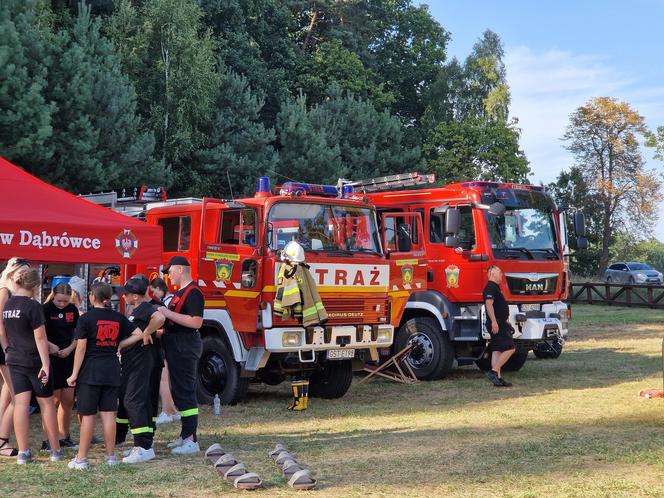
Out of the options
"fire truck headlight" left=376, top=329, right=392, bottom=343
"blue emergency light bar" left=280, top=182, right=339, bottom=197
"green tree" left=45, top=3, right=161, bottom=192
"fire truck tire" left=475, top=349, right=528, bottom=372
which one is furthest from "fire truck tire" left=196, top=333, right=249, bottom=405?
"green tree" left=45, top=3, right=161, bottom=192

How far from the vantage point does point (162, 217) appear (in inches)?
475

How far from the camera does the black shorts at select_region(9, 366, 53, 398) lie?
7.64m

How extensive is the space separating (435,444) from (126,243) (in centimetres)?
417

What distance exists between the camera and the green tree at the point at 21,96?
20.2 meters

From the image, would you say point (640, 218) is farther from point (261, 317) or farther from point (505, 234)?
point (261, 317)

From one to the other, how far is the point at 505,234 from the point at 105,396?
7.96m

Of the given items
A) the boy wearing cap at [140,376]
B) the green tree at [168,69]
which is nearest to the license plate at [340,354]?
the boy wearing cap at [140,376]

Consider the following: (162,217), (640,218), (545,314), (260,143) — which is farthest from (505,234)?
(640,218)

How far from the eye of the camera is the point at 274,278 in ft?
35.6

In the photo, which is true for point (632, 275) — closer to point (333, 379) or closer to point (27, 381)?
point (333, 379)

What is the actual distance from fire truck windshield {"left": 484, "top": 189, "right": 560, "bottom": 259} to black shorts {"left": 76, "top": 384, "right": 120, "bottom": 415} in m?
7.54

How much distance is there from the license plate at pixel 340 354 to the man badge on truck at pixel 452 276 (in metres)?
2.82

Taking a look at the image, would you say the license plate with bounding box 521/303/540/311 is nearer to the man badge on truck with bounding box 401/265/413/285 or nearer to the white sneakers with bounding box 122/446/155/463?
the man badge on truck with bounding box 401/265/413/285

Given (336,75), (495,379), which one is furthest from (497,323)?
(336,75)
